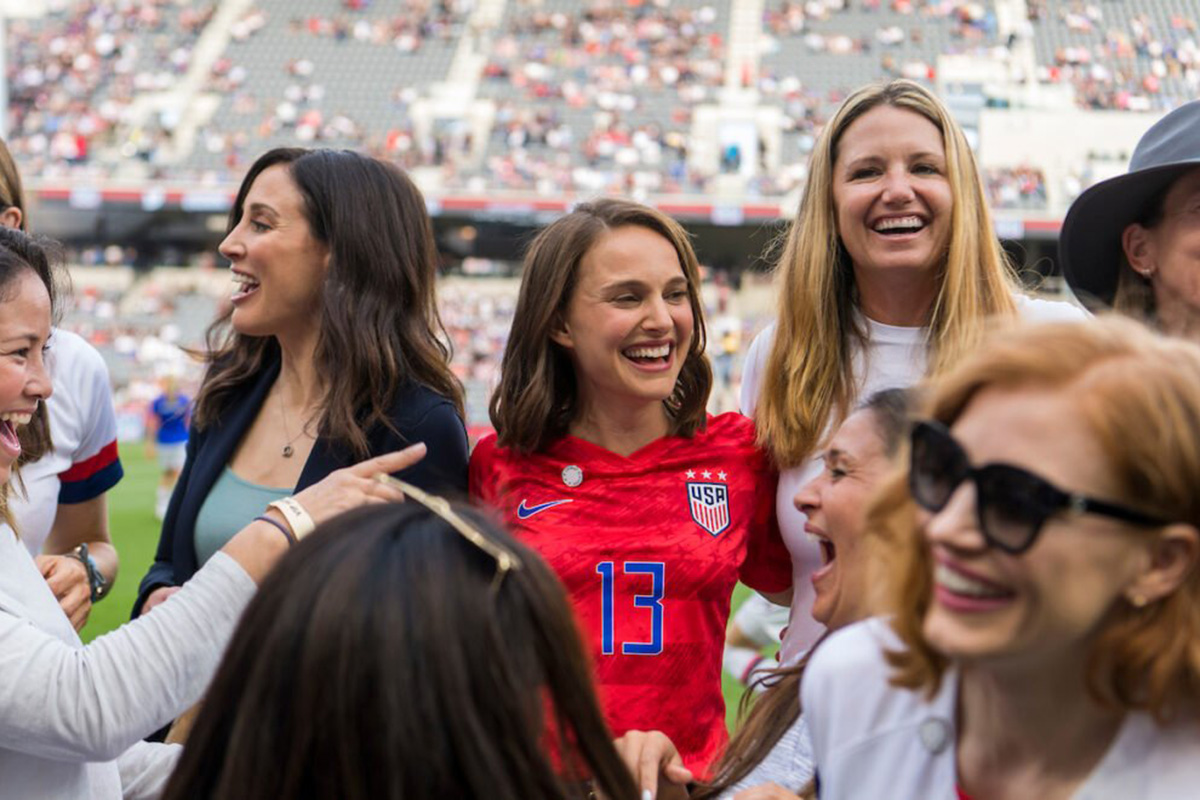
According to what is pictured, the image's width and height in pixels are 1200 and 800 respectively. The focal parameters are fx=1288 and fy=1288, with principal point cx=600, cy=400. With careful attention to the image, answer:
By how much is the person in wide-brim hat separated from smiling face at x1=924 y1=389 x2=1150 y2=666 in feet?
4.56

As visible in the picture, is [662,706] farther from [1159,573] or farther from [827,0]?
[827,0]

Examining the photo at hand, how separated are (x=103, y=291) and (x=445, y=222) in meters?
7.96

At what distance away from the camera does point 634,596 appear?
8.57 feet

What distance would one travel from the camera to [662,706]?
8.43 ft

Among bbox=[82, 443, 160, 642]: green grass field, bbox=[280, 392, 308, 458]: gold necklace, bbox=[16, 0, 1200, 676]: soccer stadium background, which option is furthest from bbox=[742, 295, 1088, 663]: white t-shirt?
bbox=[16, 0, 1200, 676]: soccer stadium background

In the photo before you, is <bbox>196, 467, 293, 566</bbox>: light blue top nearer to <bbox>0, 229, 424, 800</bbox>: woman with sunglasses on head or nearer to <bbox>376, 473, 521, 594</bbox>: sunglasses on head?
<bbox>0, 229, 424, 800</bbox>: woman with sunglasses on head

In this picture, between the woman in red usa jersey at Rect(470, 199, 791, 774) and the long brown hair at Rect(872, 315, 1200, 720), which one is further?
the woman in red usa jersey at Rect(470, 199, 791, 774)

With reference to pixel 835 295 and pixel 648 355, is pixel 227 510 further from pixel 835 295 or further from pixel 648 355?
pixel 835 295

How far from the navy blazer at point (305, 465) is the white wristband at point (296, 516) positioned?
78cm

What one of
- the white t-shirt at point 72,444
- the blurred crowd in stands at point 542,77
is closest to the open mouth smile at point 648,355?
the white t-shirt at point 72,444

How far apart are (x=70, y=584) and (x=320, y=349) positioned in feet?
2.44

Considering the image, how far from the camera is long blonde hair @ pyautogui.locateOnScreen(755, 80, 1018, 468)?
2732 millimetres

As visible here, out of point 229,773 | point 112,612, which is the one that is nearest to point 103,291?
point 112,612

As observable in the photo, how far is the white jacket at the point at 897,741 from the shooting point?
1252 mm
